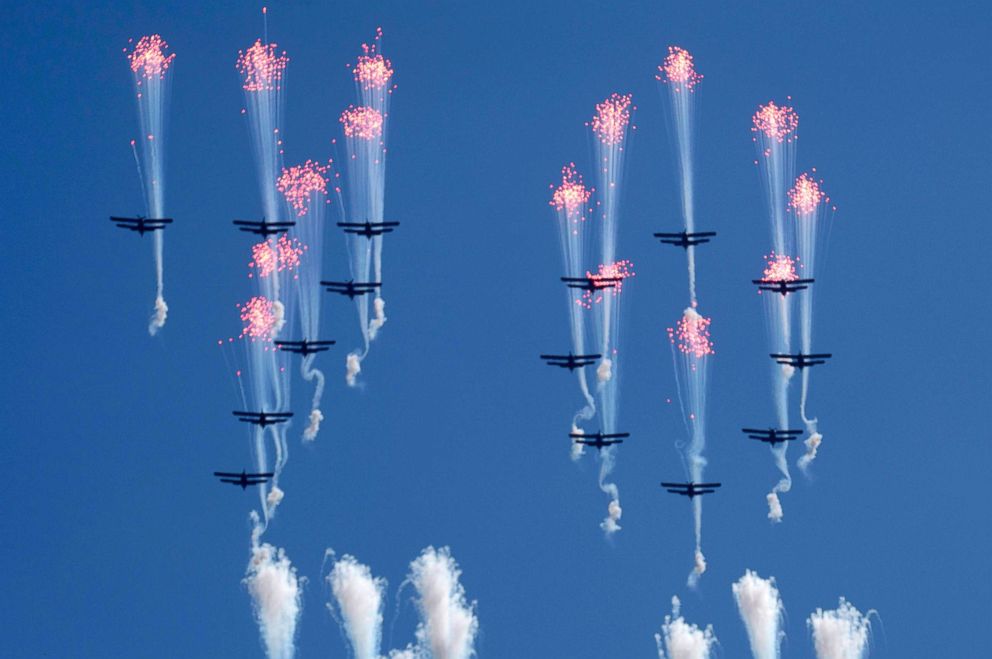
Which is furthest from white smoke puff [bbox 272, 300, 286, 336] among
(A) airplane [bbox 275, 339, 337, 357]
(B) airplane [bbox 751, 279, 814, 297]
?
(B) airplane [bbox 751, 279, 814, 297]

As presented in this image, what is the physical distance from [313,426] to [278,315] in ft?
9.76

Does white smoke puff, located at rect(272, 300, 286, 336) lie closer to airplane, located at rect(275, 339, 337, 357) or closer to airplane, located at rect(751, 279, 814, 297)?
airplane, located at rect(275, 339, 337, 357)

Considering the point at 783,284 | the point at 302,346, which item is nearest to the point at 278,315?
the point at 302,346

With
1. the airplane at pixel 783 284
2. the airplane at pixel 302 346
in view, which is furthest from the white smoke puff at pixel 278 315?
the airplane at pixel 783 284

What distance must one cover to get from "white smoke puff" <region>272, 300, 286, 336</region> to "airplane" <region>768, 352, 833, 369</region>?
12.5 meters

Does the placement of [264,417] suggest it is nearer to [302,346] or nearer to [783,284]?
[302,346]

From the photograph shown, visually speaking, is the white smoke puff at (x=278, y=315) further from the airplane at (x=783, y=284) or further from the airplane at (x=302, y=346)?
the airplane at (x=783, y=284)

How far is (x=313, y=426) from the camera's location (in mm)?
86688

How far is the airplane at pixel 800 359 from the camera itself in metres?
87.1

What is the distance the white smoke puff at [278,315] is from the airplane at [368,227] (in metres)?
2.54

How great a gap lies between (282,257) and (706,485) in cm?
1233

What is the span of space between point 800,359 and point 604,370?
5042 mm

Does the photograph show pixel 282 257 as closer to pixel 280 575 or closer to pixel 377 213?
pixel 377 213

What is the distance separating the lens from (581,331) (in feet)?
286
